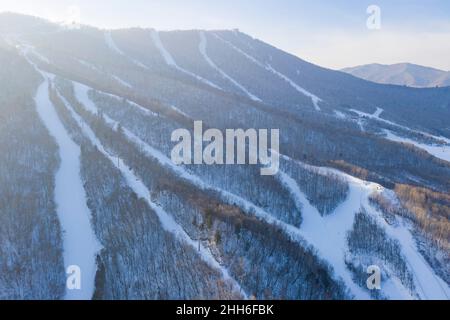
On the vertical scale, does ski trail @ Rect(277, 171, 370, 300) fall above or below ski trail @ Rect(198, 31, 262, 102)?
below

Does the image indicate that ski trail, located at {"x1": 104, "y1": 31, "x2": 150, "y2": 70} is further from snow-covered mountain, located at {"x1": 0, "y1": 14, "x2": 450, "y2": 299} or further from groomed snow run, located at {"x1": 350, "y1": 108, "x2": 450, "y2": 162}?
groomed snow run, located at {"x1": 350, "y1": 108, "x2": 450, "y2": 162}

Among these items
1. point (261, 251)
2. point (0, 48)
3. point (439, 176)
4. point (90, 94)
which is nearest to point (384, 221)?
point (261, 251)

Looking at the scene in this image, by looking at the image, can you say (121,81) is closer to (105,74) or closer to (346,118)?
(105,74)

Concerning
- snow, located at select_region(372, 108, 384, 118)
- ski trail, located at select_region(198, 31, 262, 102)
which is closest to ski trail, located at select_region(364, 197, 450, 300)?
ski trail, located at select_region(198, 31, 262, 102)

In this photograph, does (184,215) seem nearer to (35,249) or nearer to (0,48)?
(35,249)
